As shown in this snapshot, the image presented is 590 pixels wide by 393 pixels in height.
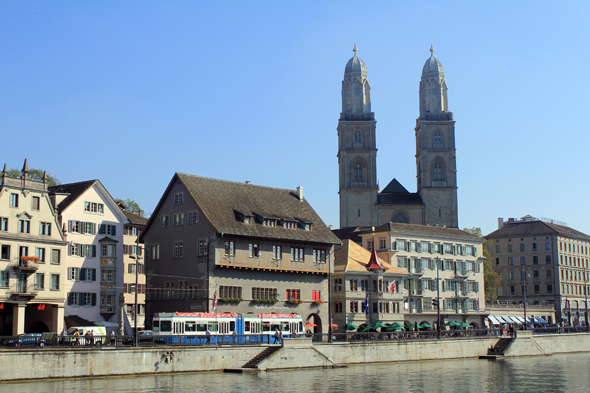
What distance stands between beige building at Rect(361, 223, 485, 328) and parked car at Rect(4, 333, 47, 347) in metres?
48.5

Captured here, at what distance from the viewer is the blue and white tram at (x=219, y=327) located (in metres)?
59.1

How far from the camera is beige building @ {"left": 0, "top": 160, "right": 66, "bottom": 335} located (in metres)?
67.4

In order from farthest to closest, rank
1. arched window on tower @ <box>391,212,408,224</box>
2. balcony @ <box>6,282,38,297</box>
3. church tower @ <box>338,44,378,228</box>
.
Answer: church tower @ <box>338,44,378,228</box>
arched window on tower @ <box>391,212,408,224</box>
balcony @ <box>6,282,38,297</box>

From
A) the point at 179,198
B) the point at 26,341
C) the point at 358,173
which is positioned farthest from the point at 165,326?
the point at 358,173

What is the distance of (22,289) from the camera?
68.2 m

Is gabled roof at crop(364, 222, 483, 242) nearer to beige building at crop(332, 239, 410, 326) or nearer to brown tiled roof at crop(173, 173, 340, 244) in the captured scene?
beige building at crop(332, 239, 410, 326)

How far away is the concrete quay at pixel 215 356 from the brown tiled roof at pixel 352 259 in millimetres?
14277

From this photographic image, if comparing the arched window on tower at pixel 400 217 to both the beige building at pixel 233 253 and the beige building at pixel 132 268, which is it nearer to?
the beige building at pixel 233 253

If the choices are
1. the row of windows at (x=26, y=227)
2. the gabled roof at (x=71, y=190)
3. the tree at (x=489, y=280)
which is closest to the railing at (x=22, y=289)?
the row of windows at (x=26, y=227)

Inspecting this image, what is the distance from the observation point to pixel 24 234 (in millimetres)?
69125

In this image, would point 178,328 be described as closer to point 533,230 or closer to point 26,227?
point 26,227

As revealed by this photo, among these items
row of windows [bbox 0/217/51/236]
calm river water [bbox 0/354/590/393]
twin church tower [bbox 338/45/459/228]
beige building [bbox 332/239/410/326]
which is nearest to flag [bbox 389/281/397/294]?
beige building [bbox 332/239/410/326]

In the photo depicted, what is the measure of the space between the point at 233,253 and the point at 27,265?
17.5m

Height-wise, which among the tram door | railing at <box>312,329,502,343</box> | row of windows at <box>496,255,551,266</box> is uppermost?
row of windows at <box>496,255,551,266</box>
